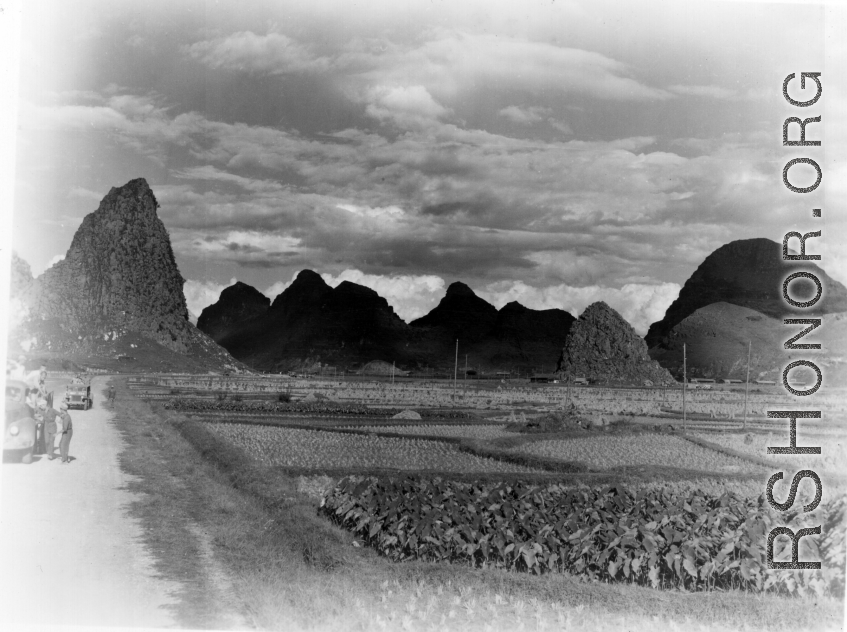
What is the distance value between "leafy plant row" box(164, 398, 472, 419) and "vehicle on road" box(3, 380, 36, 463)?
73.8 ft

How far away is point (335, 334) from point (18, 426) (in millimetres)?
145570

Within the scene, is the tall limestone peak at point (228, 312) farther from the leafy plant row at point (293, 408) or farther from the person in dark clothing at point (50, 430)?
the person in dark clothing at point (50, 430)

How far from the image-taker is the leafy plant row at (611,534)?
10.6 metres

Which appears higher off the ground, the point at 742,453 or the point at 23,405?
the point at 23,405

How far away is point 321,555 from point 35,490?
585 cm

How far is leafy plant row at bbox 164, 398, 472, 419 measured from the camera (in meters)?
39.7

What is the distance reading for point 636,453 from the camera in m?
25.7

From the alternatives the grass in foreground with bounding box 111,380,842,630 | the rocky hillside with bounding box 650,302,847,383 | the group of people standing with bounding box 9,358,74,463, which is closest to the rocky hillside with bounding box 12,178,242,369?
the group of people standing with bounding box 9,358,74,463

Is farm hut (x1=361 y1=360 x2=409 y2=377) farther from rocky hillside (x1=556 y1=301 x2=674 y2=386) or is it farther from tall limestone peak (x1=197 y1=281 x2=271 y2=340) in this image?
tall limestone peak (x1=197 y1=281 x2=271 y2=340)

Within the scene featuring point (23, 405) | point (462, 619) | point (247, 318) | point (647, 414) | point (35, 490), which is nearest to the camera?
point (462, 619)

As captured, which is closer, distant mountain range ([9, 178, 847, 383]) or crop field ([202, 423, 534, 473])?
crop field ([202, 423, 534, 473])

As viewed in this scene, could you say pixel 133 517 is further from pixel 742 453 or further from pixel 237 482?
pixel 742 453

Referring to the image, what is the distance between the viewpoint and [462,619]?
945cm

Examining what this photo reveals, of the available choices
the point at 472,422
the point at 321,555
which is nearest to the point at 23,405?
the point at 321,555
